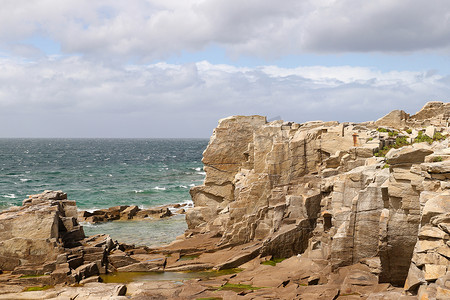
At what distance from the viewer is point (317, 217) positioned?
1194 inches

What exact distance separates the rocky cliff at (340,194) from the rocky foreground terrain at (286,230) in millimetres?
68

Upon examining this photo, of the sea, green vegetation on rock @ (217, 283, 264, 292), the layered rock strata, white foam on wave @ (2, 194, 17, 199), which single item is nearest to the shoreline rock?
the sea

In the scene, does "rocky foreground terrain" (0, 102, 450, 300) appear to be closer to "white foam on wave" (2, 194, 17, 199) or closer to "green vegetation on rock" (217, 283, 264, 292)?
"green vegetation on rock" (217, 283, 264, 292)

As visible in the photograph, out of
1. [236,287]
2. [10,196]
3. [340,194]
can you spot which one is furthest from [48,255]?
[10,196]

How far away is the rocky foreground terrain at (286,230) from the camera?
1905 cm

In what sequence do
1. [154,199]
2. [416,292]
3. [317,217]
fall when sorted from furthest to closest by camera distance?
[154,199], [317,217], [416,292]

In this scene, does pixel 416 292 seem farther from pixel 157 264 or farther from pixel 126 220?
pixel 126 220

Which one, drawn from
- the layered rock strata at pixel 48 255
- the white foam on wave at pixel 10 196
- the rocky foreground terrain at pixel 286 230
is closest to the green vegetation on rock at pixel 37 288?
the rocky foreground terrain at pixel 286 230

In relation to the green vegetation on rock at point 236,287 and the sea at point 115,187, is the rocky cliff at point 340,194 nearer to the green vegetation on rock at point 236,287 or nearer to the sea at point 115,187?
the green vegetation on rock at point 236,287

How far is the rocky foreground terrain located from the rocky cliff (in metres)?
0.07

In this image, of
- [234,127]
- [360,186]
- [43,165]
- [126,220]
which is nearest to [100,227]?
[126,220]

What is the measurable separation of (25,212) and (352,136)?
78.8 feet

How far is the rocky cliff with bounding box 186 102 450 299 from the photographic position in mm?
16172

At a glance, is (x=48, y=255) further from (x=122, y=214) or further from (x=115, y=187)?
(x=115, y=187)
